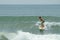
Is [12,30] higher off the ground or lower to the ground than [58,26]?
lower

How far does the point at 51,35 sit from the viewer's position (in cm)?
157

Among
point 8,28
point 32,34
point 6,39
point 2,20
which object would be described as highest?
point 2,20

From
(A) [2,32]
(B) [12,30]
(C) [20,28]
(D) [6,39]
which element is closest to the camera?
(D) [6,39]

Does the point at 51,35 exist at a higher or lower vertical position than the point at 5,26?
lower

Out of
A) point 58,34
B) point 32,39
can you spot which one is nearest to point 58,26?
point 58,34

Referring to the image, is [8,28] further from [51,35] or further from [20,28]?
[51,35]

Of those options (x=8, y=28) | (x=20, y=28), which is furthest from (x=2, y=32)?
(x=20, y=28)

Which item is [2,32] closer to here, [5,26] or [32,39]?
[5,26]

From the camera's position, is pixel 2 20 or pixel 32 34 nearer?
pixel 32 34

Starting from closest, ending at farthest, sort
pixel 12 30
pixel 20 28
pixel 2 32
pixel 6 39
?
pixel 6 39, pixel 2 32, pixel 12 30, pixel 20 28

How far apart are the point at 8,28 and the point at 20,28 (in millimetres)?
184

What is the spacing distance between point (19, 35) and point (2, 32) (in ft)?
0.68

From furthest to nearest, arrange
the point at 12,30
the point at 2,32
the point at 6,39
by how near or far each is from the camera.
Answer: the point at 12,30
the point at 2,32
the point at 6,39

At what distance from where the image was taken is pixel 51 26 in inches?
75.7
